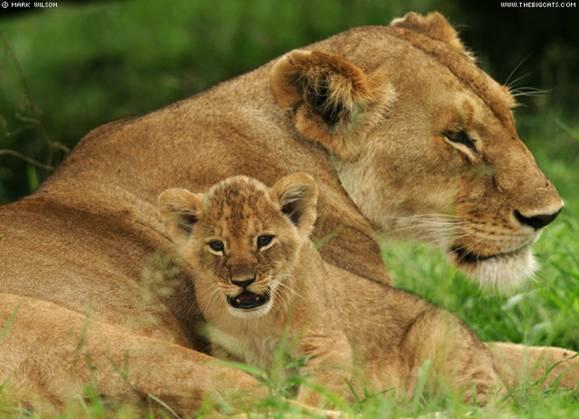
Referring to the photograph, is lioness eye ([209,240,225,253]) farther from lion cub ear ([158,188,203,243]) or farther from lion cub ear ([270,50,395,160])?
lion cub ear ([270,50,395,160])

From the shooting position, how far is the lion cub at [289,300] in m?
4.82

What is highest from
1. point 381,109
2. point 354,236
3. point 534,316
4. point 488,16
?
point 381,109

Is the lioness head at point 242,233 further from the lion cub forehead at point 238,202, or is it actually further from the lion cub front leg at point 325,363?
the lion cub front leg at point 325,363

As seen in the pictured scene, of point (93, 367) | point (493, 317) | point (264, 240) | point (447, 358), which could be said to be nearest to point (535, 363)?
point (447, 358)

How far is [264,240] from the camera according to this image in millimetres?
4867

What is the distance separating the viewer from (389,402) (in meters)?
4.54

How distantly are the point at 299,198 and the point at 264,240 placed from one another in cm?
33

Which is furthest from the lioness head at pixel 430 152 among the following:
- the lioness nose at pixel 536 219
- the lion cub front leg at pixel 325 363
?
the lion cub front leg at pixel 325 363

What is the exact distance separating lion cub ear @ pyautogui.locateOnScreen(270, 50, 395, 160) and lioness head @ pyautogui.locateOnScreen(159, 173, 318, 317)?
2.02 feet

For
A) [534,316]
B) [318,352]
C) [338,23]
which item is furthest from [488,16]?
[318,352]

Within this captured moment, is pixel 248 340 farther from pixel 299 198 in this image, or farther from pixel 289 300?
pixel 299 198

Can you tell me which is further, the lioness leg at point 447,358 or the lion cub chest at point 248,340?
the lioness leg at point 447,358

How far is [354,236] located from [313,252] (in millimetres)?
524

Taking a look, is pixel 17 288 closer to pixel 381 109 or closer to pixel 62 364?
pixel 62 364
